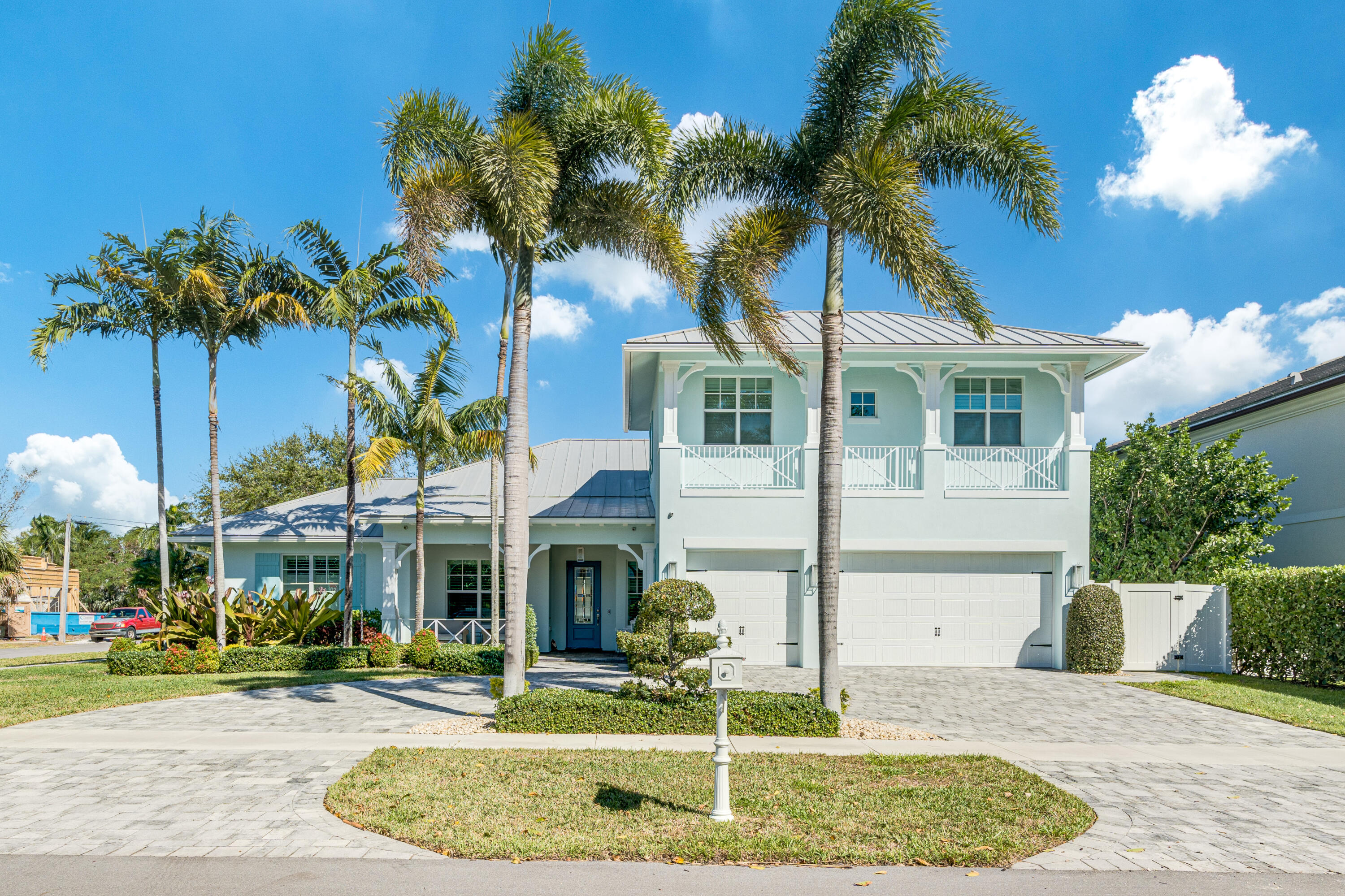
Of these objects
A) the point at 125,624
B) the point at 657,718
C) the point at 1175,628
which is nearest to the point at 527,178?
the point at 657,718

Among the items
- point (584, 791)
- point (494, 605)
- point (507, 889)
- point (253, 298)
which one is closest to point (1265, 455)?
point (494, 605)

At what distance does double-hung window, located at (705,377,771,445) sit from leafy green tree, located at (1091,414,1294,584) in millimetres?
8676

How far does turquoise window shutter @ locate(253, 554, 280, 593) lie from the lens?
19.0 meters

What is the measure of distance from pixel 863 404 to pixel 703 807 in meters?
12.0

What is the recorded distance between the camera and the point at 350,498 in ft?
54.0

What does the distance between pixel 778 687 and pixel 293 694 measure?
752 cm

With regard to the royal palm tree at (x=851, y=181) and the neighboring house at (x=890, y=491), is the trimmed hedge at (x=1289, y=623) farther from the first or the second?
the royal palm tree at (x=851, y=181)

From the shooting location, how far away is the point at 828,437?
10148 mm

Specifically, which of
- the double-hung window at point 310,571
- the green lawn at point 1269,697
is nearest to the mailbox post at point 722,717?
the green lawn at point 1269,697

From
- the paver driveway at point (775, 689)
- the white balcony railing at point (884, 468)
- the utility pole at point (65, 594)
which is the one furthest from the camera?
the utility pole at point (65, 594)

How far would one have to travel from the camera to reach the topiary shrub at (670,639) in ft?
31.2

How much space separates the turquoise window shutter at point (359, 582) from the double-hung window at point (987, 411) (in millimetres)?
13785

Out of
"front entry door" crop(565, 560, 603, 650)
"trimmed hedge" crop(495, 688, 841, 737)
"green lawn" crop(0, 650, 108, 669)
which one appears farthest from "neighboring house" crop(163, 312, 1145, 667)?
"green lawn" crop(0, 650, 108, 669)

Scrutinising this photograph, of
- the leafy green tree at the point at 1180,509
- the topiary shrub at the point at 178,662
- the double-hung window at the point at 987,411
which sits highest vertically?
the double-hung window at the point at 987,411
